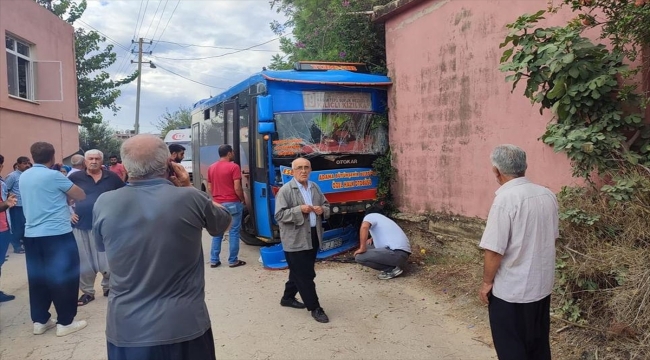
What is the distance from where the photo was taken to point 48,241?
13.8ft

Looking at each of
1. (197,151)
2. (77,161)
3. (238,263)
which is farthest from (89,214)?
(197,151)

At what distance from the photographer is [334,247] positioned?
22.2ft

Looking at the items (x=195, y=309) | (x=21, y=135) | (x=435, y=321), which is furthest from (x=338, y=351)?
(x=21, y=135)

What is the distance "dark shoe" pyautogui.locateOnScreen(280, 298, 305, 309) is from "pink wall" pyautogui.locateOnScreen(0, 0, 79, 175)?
335 inches

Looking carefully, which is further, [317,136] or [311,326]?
[317,136]

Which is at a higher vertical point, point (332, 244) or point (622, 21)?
point (622, 21)

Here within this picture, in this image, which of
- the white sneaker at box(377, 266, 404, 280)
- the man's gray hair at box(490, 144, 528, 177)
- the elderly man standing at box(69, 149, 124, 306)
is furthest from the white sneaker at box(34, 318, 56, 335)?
the man's gray hair at box(490, 144, 528, 177)

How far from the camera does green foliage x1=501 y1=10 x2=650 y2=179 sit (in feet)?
11.7

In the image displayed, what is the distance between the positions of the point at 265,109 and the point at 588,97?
3937 mm

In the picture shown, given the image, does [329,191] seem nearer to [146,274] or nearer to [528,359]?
[528,359]

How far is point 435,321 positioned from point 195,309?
2.95m

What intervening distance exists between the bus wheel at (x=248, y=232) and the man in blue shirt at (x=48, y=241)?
10.5 feet

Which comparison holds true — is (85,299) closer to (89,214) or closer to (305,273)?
(89,214)

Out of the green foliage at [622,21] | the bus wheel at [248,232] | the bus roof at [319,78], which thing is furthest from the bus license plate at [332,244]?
the green foliage at [622,21]
